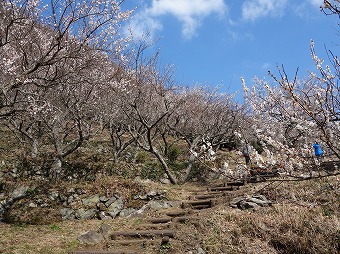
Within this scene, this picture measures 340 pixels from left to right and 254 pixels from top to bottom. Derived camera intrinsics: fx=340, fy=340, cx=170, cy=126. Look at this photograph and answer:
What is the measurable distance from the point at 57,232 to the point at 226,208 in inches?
209

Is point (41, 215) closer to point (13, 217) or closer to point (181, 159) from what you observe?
point (13, 217)

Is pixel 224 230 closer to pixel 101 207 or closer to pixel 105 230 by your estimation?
pixel 105 230

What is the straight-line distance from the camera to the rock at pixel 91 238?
30.1ft

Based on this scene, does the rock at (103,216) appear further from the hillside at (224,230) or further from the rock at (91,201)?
the rock at (91,201)

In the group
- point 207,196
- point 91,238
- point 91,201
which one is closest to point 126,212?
point 91,201

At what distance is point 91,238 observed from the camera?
30.6 ft

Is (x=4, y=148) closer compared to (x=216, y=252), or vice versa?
(x=216, y=252)

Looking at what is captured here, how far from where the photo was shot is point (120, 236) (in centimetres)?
938

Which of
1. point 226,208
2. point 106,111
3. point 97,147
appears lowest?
point 226,208

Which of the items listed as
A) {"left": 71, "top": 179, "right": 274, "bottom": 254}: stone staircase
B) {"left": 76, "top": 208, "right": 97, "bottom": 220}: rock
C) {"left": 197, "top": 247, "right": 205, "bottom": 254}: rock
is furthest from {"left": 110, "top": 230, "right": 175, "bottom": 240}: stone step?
{"left": 76, "top": 208, "right": 97, "bottom": 220}: rock

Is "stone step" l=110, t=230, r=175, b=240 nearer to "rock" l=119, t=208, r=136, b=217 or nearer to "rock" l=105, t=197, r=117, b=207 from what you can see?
"rock" l=119, t=208, r=136, b=217

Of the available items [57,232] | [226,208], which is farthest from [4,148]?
[226,208]

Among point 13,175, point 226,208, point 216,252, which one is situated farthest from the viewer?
point 13,175

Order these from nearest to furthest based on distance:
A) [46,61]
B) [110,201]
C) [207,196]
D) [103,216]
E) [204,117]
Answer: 1. [46,61]
2. [103,216]
3. [110,201]
4. [207,196]
5. [204,117]
